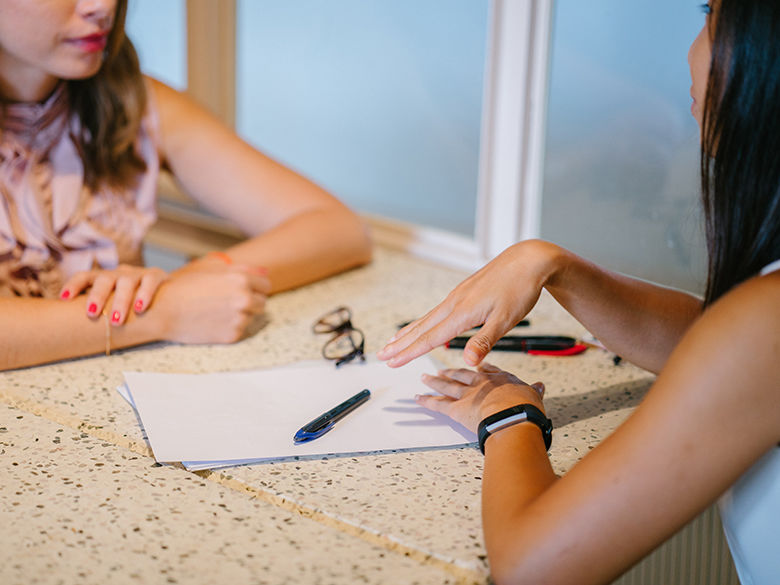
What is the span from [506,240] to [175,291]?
645 millimetres

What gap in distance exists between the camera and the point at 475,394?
0.89 m

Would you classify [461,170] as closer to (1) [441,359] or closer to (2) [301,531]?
(1) [441,359]

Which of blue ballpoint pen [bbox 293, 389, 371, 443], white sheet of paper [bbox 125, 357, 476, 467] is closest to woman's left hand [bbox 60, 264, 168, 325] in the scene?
white sheet of paper [bbox 125, 357, 476, 467]

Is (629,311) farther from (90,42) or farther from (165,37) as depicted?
(165,37)

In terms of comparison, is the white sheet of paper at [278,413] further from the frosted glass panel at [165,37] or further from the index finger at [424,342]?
the frosted glass panel at [165,37]

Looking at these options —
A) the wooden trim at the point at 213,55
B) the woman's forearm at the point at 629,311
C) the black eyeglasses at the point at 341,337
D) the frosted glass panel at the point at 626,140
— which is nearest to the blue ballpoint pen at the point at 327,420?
the black eyeglasses at the point at 341,337

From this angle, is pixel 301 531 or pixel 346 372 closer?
pixel 301 531

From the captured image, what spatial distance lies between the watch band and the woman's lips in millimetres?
808

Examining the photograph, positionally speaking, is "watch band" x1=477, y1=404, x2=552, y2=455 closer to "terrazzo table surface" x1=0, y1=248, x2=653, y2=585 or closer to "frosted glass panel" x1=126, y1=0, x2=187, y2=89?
"terrazzo table surface" x1=0, y1=248, x2=653, y2=585

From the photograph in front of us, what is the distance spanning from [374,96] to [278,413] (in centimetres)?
104

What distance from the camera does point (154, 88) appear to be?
1445 millimetres

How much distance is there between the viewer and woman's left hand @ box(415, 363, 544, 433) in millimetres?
855

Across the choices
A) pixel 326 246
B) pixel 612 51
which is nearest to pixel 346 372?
pixel 326 246

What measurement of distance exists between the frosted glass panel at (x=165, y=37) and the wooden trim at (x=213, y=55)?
30 millimetres
